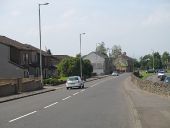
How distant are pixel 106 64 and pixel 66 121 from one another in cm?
17000

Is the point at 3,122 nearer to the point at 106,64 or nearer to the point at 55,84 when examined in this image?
the point at 55,84

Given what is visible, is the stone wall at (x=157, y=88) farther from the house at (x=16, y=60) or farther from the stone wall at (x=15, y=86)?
the house at (x=16, y=60)

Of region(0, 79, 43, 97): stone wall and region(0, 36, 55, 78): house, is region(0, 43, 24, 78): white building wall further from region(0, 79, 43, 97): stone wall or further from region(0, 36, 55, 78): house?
region(0, 79, 43, 97): stone wall

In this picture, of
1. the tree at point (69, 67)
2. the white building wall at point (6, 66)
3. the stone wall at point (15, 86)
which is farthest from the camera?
the tree at point (69, 67)

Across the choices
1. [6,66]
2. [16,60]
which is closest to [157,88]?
[6,66]

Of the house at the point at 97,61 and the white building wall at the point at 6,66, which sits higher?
the house at the point at 97,61

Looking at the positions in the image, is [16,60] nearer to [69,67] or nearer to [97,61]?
[69,67]

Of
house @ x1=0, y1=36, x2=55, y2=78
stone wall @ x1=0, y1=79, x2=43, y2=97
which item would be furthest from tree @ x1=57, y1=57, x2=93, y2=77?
stone wall @ x1=0, y1=79, x2=43, y2=97

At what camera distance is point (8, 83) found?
41406 millimetres

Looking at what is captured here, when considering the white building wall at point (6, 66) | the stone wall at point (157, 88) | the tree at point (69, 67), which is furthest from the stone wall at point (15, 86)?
the tree at point (69, 67)

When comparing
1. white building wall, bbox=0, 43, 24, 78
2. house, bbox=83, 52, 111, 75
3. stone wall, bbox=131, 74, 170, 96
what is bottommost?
stone wall, bbox=131, 74, 170, 96

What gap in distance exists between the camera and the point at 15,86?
141ft

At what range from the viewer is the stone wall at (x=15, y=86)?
3947 centimetres

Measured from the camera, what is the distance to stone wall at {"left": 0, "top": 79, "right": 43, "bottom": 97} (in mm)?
39469
